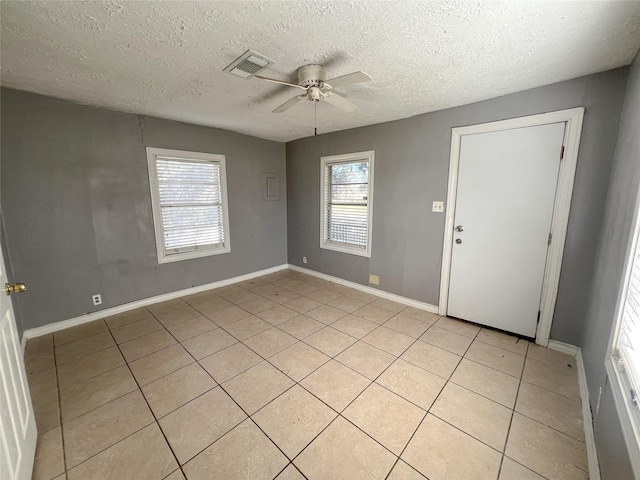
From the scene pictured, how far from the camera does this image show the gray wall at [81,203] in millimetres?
2324

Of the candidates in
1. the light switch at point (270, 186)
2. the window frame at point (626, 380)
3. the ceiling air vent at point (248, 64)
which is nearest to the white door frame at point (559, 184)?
the window frame at point (626, 380)

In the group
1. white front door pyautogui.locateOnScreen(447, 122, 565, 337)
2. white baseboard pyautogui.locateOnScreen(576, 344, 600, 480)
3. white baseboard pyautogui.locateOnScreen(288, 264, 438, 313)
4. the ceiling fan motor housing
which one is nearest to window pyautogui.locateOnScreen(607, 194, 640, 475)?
white baseboard pyautogui.locateOnScreen(576, 344, 600, 480)

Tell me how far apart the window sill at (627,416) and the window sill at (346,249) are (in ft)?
8.34

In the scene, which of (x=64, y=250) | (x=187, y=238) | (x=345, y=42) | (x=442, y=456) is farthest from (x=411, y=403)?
(x=64, y=250)

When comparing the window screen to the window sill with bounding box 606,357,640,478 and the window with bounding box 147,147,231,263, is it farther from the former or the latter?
the window sill with bounding box 606,357,640,478

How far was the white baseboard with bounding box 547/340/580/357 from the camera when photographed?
219cm

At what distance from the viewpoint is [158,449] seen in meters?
1.38

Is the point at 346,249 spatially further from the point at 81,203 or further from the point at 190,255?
the point at 81,203

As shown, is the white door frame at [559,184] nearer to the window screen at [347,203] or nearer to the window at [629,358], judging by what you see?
the window at [629,358]

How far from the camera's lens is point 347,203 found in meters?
3.82

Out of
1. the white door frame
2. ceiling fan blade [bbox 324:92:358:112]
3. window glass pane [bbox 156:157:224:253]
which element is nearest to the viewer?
ceiling fan blade [bbox 324:92:358:112]

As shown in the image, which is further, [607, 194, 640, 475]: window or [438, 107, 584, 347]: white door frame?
[438, 107, 584, 347]: white door frame

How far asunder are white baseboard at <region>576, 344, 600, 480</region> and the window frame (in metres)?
0.44

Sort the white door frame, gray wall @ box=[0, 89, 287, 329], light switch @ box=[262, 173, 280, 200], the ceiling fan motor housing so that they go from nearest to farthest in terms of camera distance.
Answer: the ceiling fan motor housing < the white door frame < gray wall @ box=[0, 89, 287, 329] < light switch @ box=[262, 173, 280, 200]
